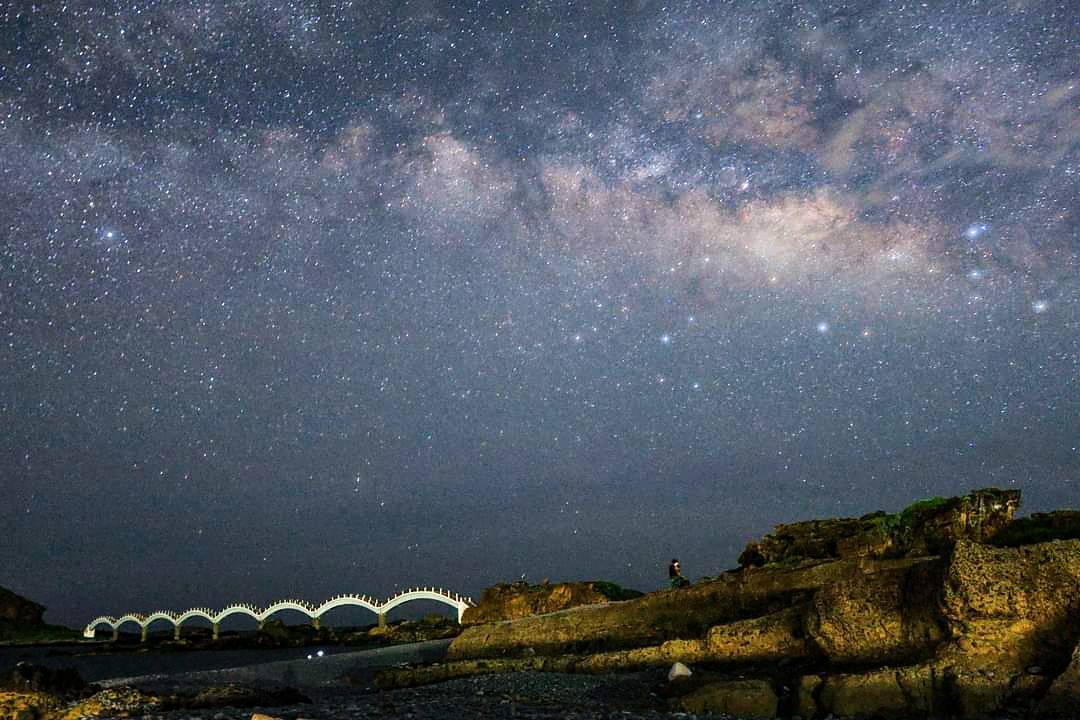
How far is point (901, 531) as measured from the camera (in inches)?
948

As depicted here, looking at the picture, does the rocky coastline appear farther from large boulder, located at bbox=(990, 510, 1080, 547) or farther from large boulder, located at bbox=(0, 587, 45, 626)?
large boulder, located at bbox=(0, 587, 45, 626)

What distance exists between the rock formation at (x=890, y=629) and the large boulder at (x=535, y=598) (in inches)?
796

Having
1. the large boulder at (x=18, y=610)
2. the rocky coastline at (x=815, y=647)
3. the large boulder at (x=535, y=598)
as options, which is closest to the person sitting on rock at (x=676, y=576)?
the rocky coastline at (x=815, y=647)

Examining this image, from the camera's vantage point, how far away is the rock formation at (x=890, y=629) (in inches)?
477

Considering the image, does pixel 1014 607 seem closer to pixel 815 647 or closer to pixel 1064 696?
pixel 1064 696

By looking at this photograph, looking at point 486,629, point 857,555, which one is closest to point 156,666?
point 486,629

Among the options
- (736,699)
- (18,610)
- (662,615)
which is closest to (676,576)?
(662,615)

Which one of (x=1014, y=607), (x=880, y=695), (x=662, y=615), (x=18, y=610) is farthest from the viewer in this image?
(x=18, y=610)

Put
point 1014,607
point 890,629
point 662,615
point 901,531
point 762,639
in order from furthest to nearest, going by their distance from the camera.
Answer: point 662,615 < point 901,531 < point 762,639 < point 890,629 < point 1014,607

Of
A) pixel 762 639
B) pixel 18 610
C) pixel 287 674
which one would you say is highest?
pixel 762 639

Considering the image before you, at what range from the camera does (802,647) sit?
1736 centimetres

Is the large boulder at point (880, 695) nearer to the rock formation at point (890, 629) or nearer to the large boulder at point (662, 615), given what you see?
the rock formation at point (890, 629)

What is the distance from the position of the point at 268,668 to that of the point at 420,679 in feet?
63.4

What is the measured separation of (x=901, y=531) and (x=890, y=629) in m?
10.4
